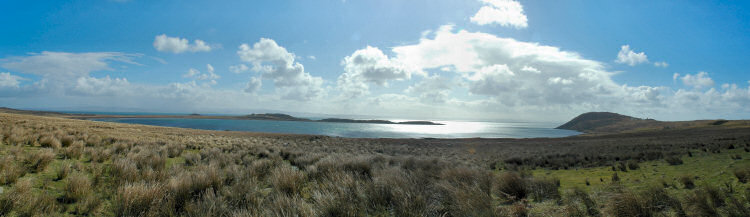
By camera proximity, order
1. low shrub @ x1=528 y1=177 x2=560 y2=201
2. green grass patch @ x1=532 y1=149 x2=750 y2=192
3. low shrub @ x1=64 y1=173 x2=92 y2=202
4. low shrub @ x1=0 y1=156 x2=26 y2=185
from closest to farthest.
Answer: low shrub @ x1=64 y1=173 x2=92 y2=202
low shrub @ x1=0 y1=156 x2=26 y2=185
low shrub @ x1=528 y1=177 x2=560 y2=201
green grass patch @ x1=532 y1=149 x2=750 y2=192

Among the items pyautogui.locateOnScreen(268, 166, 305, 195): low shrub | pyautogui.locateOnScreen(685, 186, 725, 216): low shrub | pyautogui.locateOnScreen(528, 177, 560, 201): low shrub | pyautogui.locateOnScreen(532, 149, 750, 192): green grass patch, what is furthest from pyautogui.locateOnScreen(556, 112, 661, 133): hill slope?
pyautogui.locateOnScreen(268, 166, 305, 195): low shrub

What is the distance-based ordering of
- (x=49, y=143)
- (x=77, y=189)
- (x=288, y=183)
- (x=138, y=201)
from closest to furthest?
(x=138, y=201)
(x=77, y=189)
(x=288, y=183)
(x=49, y=143)

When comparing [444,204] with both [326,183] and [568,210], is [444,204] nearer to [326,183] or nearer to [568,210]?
[568,210]

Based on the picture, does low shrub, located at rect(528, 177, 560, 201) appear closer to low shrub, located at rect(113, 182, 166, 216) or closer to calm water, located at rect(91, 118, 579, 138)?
low shrub, located at rect(113, 182, 166, 216)

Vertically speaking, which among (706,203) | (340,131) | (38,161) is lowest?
(340,131)

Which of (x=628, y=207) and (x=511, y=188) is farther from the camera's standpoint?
(x=511, y=188)

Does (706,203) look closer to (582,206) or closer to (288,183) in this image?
(582,206)

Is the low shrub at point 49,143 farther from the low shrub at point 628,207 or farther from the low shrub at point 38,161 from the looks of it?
the low shrub at point 628,207

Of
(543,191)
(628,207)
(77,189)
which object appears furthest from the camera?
(543,191)

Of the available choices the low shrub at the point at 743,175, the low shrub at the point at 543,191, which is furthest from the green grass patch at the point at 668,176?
the low shrub at the point at 543,191

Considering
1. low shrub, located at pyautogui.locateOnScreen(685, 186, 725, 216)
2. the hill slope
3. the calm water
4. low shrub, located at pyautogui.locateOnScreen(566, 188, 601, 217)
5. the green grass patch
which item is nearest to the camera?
low shrub, located at pyautogui.locateOnScreen(685, 186, 725, 216)

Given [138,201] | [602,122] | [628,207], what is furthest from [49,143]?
[602,122]

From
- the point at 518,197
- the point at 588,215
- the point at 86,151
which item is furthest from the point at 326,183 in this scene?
the point at 86,151

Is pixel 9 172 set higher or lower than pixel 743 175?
lower
